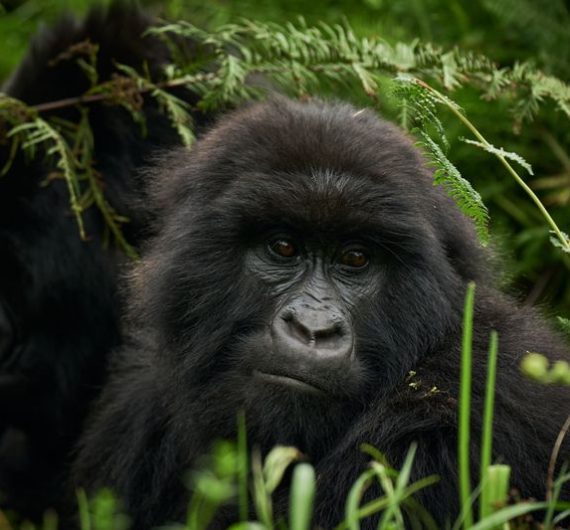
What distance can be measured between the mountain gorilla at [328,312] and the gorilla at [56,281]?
1.38m

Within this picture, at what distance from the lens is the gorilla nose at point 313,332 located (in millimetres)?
3965

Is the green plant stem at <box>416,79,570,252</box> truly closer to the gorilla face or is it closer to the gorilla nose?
the gorilla face

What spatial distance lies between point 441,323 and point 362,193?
0.55 meters

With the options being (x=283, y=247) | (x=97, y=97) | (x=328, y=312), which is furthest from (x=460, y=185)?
(x=97, y=97)

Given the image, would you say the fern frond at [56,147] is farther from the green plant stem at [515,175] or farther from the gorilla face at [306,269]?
the green plant stem at [515,175]

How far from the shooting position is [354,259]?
429 centimetres

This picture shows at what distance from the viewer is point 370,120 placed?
467cm

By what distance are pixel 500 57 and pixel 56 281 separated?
2895mm

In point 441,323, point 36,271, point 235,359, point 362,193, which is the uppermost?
point 362,193

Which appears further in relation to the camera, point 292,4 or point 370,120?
point 292,4

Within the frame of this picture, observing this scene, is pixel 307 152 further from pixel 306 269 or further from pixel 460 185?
pixel 460 185

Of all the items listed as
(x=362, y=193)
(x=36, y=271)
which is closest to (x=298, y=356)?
(x=362, y=193)

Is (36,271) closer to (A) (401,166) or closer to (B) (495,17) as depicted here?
(A) (401,166)

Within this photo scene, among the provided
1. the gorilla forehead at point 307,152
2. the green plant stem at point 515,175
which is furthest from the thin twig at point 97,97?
the green plant stem at point 515,175
